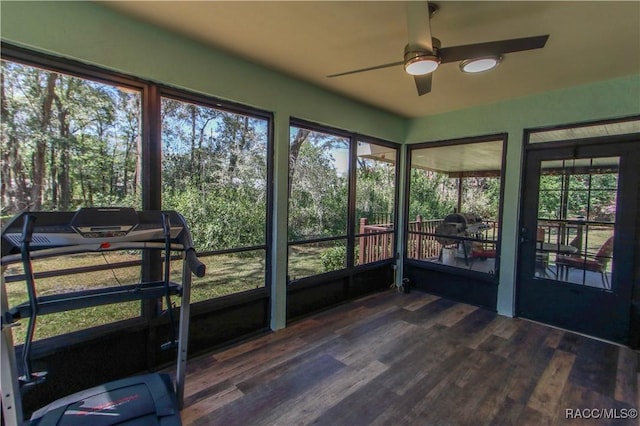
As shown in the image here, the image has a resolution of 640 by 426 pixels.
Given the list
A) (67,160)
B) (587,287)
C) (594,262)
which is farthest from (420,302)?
(67,160)

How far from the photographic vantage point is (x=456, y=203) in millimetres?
4348

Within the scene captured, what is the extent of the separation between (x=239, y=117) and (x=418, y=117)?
2.86 m

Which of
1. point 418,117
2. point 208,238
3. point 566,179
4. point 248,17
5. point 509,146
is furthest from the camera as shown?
point 418,117

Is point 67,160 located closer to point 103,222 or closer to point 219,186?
point 103,222

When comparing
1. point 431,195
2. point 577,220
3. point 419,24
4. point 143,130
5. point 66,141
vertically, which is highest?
point 419,24

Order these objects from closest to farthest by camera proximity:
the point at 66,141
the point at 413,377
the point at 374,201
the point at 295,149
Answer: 1. the point at 66,141
2. the point at 413,377
3. the point at 295,149
4. the point at 374,201

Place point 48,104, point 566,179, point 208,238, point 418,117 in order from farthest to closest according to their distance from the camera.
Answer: point 418,117 → point 566,179 → point 208,238 → point 48,104

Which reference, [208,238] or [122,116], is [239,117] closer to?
[122,116]

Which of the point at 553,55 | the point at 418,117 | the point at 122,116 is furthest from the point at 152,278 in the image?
the point at 418,117

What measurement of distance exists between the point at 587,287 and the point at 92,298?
4.48m

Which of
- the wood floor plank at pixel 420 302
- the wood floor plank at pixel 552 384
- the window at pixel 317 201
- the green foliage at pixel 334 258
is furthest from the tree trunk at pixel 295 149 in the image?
the wood floor plank at pixel 552 384

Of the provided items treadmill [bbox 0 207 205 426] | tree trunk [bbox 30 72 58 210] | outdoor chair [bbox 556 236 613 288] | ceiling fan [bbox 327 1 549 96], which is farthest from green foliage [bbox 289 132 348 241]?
outdoor chair [bbox 556 236 613 288]

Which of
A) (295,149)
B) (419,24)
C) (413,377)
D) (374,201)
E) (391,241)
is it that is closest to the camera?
(419,24)

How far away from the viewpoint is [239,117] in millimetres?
2922
